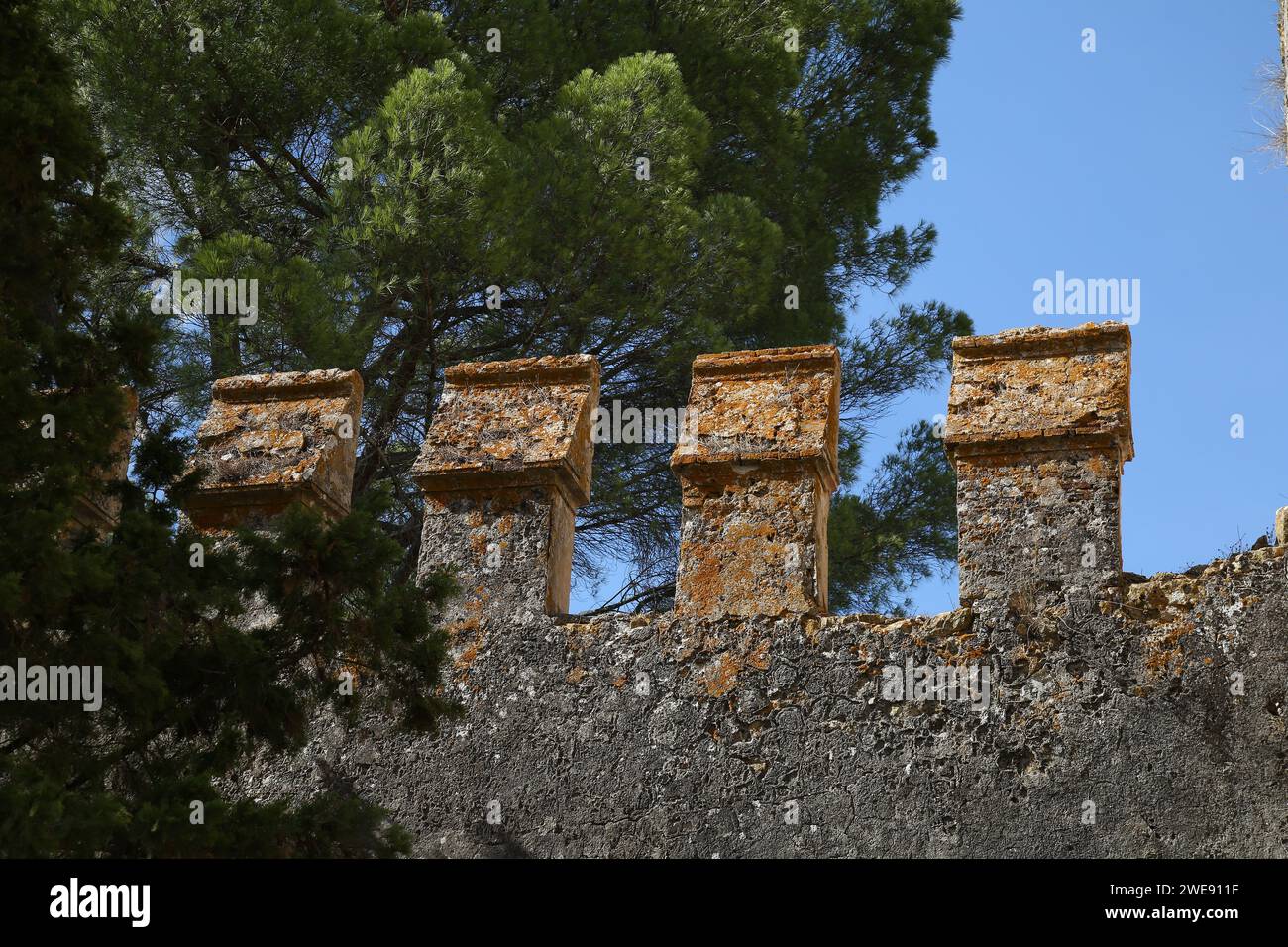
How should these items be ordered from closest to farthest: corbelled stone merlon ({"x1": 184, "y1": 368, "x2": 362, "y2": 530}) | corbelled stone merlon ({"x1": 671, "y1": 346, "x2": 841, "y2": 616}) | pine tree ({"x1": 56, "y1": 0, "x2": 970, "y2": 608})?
corbelled stone merlon ({"x1": 671, "y1": 346, "x2": 841, "y2": 616})
corbelled stone merlon ({"x1": 184, "y1": 368, "x2": 362, "y2": 530})
pine tree ({"x1": 56, "y1": 0, "x2": 970, "y2": 608})

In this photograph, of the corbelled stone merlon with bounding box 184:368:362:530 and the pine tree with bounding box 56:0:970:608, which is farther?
the pine tree with bounding box 56:0:970:608

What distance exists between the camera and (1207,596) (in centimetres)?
513

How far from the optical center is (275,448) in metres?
6.09

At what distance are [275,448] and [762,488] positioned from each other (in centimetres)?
172

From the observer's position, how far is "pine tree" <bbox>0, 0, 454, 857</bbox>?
434 cm

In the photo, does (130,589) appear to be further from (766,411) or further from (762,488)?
(766,411)

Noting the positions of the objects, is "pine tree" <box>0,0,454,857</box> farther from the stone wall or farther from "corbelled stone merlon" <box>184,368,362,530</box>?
A: "corbelled stone merlon" <box>184,368,362,530</box>

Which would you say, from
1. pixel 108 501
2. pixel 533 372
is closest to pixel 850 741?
pixel 533 372

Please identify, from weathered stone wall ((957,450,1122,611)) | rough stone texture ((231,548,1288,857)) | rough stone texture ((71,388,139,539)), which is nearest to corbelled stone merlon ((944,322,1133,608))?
weathered stone wall ((957,450,1122,611))

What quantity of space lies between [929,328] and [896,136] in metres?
1.91

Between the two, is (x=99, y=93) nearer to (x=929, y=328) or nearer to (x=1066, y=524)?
(x=929, y=328)

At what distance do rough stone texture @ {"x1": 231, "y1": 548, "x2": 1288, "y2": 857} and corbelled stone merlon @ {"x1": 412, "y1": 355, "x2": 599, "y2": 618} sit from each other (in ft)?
0.52

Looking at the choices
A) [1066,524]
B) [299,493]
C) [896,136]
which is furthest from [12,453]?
[896,136]

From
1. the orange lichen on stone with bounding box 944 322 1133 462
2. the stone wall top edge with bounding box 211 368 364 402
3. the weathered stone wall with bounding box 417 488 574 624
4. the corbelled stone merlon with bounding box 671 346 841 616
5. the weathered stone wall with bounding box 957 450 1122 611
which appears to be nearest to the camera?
the weathered stone wall with bounding box 957 450 1122 611
